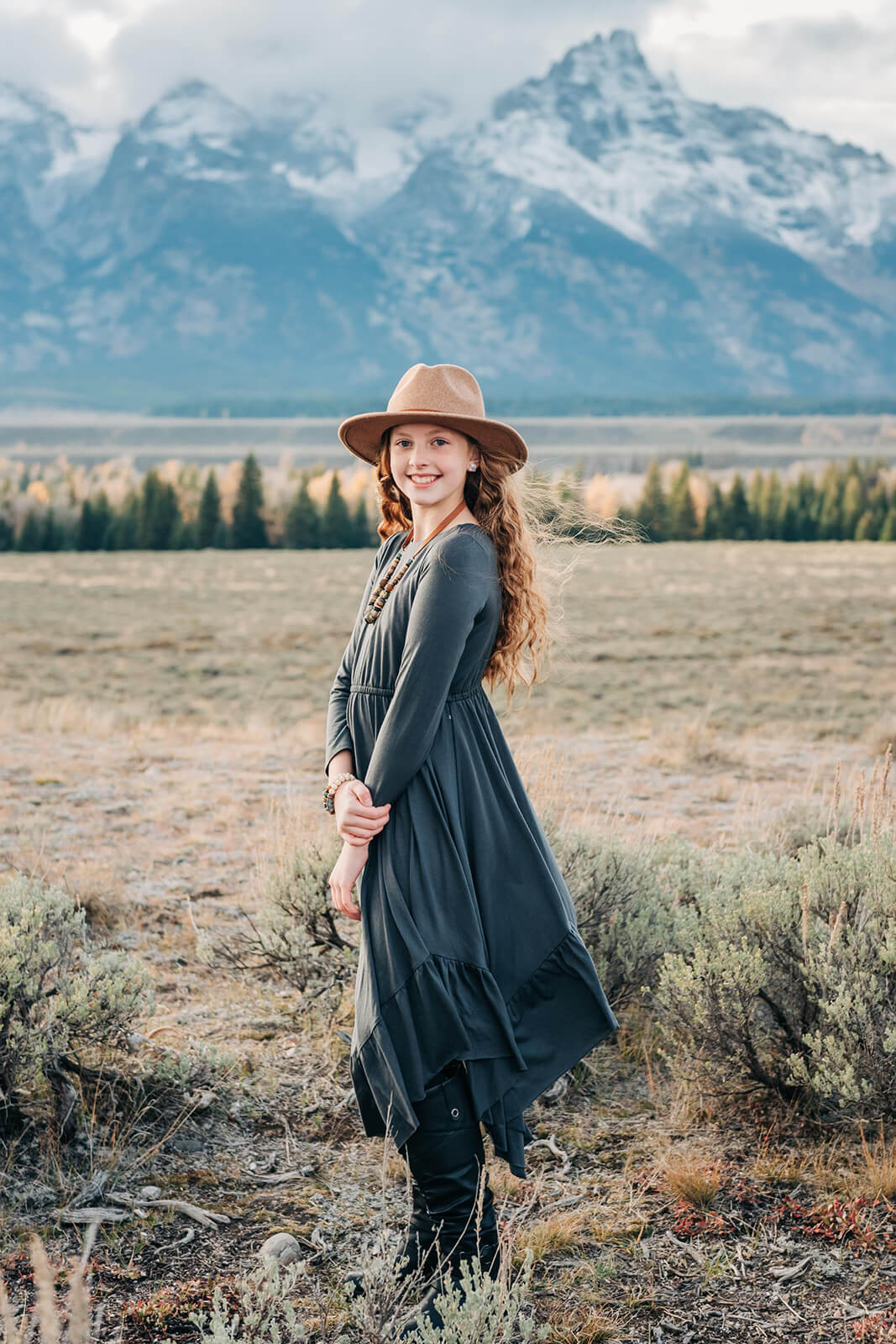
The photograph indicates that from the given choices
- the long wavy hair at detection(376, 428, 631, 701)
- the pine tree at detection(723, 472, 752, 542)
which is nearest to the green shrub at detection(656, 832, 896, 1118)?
the long wavy hair at detection(376, 428, 631, 701)

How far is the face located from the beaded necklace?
63 mm

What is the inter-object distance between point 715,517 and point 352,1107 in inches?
2671

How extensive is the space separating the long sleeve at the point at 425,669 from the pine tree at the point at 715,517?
225 feet

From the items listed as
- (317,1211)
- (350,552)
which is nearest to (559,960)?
(317,1211)

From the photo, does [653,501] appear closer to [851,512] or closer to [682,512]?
[682,512]

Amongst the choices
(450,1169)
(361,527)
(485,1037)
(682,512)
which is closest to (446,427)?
(485,1037)

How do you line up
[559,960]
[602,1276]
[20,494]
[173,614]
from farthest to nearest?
[20,494], [173,614], [602,1276], [559,960]

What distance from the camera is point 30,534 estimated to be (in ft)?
206

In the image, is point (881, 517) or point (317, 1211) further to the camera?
point (881, 517)

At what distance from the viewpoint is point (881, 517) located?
67.5 m

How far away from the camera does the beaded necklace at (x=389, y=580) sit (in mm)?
2666

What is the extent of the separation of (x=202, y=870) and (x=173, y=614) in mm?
26341

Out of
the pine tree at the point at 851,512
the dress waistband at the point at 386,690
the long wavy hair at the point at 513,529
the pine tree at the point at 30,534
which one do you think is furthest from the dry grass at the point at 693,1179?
the pine tree at the point at 851,512

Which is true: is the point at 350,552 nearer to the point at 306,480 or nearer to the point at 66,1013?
the point at 306,480
